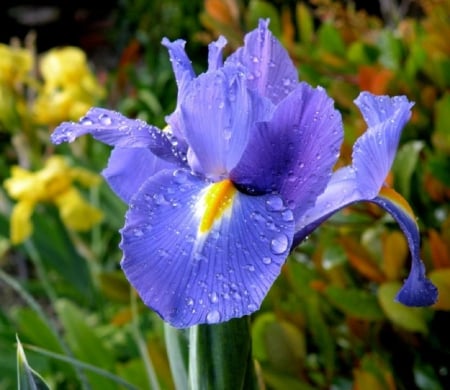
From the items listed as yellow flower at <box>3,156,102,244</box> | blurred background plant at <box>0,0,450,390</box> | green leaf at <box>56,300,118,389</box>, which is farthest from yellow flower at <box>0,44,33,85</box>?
green leaf at <box>56,300,118,389</box>

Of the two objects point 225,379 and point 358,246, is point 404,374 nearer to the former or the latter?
point 358,246

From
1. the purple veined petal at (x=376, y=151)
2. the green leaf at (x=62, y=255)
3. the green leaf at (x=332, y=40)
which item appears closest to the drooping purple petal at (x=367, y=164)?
the purple veined petal at (x=376, y=151)

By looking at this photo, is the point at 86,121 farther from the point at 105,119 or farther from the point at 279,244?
the point at 279,244

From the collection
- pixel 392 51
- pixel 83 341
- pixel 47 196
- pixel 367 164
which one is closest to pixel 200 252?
pixel 367 164

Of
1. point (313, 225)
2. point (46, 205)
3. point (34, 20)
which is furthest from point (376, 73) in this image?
point (34, 20)

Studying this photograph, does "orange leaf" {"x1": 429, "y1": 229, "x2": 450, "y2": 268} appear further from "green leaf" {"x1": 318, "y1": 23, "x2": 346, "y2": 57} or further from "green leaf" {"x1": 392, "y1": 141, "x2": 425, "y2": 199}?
"green leaf" {"x1": 318, "y1": 23, "x2": 346, "y2": 57}
